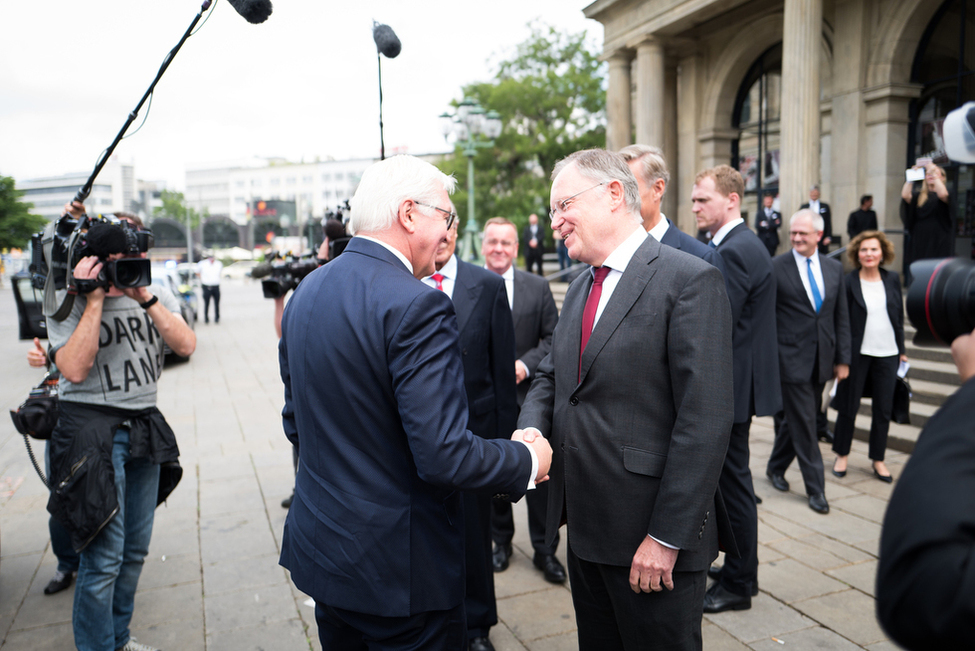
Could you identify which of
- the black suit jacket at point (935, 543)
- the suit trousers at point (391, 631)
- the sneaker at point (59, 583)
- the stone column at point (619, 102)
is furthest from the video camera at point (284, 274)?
the stone column at point (619, 102)

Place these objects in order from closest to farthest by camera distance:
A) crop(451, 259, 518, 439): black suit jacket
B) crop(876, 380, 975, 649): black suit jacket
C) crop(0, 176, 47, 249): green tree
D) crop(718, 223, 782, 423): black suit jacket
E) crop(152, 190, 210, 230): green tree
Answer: crop(876, 380, 975, 649): black suit jacket < crop(451, 259, 518, 439): black suit jacket < crop(718, 223, 782, 423): black suit jacket < crop(0, 176, 47, 249): green tree < crop(152, 190, 210, 230): green tree

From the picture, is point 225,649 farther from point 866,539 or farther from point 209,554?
point 866,539

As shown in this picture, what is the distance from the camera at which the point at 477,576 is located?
324 cm

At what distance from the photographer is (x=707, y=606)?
3541 millimetres

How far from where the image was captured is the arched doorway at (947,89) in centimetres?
1200

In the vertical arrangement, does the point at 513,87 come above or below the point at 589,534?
above

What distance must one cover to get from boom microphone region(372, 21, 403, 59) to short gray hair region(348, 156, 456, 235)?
97.7 inches

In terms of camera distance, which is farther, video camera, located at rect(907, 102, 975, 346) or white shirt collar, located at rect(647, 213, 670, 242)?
white shirt collar, located at rect(647, 213, 670, 242)

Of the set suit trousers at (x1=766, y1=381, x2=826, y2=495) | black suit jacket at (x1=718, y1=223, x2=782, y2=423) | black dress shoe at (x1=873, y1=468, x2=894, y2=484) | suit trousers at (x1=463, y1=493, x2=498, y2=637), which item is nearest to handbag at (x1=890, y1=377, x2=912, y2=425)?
black dress shoe at (x1=873, y1=468, x2=894, y2=484)

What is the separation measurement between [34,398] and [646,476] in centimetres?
287

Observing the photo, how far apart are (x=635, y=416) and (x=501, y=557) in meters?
2.48

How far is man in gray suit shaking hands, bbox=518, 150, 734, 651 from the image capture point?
1996 millimetres

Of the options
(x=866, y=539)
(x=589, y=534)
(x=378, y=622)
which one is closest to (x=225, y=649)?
(x=378, y=622)

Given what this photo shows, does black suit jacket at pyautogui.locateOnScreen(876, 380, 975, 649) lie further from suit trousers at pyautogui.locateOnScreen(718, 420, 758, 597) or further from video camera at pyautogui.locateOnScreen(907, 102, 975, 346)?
suit trousers at pyautogui.locateOnScreen(718, 420, 758, 597)
